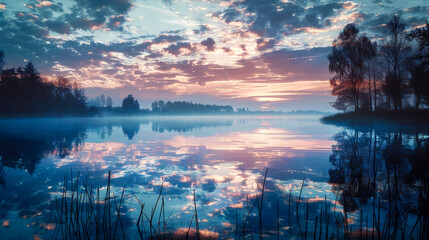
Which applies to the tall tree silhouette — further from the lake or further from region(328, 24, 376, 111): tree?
region(328, 24, 376, 111): tree

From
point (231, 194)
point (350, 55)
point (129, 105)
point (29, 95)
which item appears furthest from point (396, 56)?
point (129, 105)

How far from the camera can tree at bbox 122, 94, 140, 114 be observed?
120875mm

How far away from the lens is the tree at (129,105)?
121 m

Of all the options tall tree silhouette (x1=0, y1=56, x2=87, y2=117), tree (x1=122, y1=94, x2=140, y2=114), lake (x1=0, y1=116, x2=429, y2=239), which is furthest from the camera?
tree (x1=122, y1=94, x2=140, y2=114)

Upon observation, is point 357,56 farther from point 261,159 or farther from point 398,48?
point 261,159

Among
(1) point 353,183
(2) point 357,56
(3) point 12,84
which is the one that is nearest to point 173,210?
(1) point 353,183

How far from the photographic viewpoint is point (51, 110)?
2788 inches

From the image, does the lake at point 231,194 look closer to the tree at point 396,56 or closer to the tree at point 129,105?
the tree at point 396,56

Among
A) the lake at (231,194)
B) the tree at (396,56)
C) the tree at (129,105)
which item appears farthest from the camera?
the tree at (129,105)

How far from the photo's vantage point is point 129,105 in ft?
400

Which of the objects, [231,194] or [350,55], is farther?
[350,55]

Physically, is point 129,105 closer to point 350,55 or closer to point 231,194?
point 350,55

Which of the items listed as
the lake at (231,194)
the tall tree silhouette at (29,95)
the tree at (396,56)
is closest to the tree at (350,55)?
the tree at (396,56)

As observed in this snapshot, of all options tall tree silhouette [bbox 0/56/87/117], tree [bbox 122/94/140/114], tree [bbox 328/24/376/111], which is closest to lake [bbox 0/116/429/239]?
tree [bbox 328/24/376/111]
